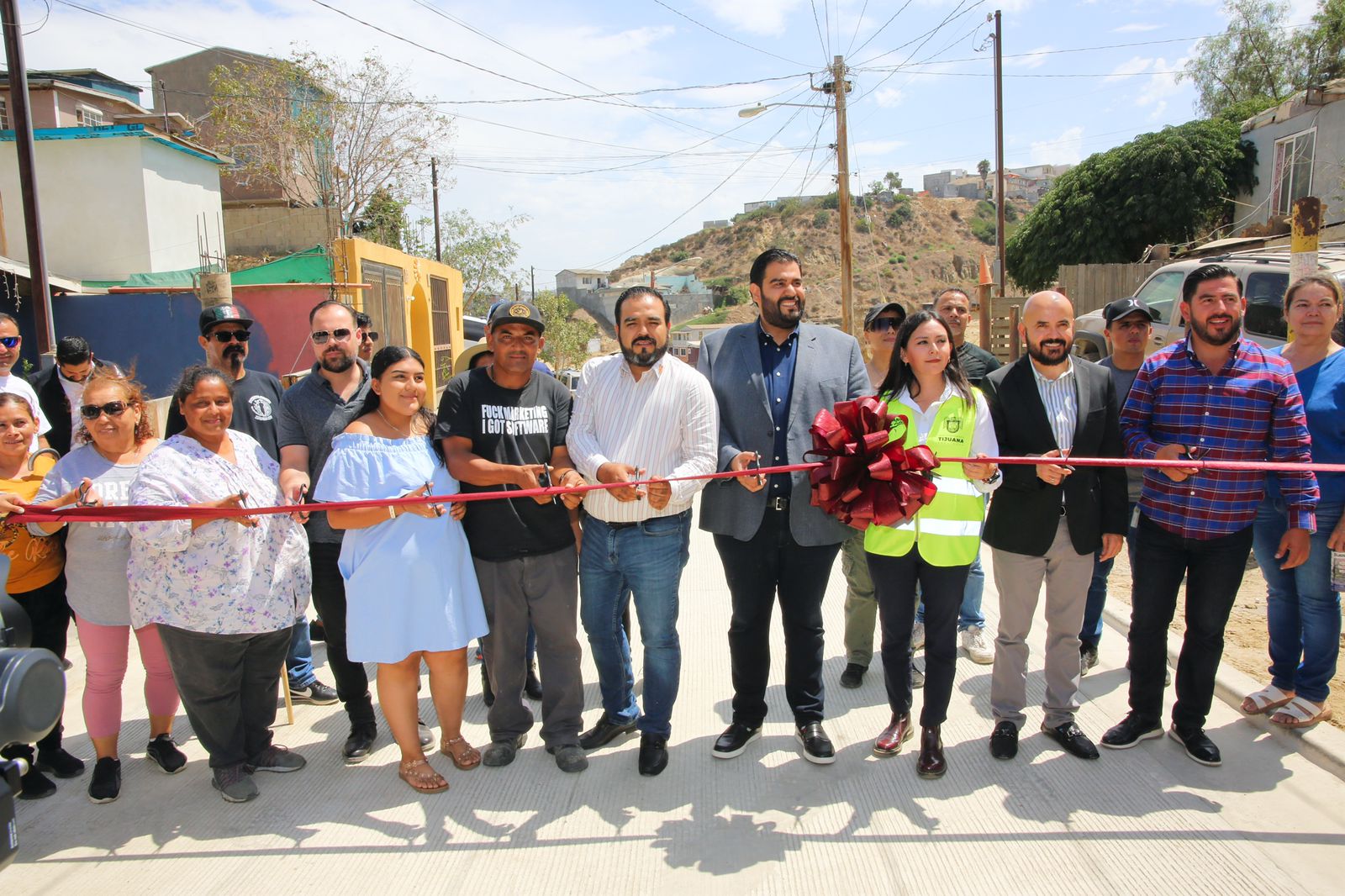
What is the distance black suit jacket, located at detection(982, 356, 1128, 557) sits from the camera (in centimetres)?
374

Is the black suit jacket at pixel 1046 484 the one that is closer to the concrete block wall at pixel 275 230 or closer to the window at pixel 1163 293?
the window at pixel 1163 293

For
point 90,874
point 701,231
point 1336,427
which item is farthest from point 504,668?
point 701,231

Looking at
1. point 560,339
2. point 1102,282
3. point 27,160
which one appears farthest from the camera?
point 560,339

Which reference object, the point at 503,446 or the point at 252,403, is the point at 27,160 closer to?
the point at 252,403

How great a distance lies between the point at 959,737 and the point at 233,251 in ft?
87.8

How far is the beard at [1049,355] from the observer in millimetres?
3787

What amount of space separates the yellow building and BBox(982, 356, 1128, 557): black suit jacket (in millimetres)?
10392

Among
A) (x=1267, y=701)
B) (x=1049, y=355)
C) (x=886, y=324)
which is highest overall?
(x=886, y=324)

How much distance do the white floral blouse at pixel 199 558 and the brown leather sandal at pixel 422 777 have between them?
0.83 meters

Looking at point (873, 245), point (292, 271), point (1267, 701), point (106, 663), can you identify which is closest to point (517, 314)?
point (106, 663)

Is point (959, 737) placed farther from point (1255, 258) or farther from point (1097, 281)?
point (1097, 281)

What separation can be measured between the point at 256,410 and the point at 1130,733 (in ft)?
15.0

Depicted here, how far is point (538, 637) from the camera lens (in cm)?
390

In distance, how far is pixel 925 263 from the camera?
74.4 m
